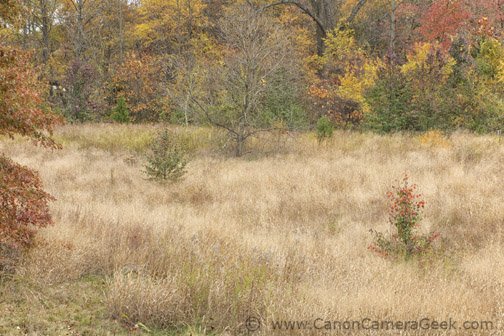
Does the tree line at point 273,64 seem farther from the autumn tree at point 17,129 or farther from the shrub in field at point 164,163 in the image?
the shrub in field at point 164,163

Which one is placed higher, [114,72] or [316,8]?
[316,8]

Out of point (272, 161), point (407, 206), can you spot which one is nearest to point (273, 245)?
point (407, 206)

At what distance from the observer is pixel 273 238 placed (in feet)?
20.7

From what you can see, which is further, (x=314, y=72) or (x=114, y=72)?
(x=114, y=72)

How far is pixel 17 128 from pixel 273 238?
353 cm

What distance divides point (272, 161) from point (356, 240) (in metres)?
6.28

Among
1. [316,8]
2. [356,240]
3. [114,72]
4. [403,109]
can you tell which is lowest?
[356,240]

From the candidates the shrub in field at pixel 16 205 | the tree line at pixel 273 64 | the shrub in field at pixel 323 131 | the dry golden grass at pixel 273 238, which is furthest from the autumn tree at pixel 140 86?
the shrub in field at pixel 16 205

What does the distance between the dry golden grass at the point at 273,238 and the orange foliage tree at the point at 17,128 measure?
14.0 inches

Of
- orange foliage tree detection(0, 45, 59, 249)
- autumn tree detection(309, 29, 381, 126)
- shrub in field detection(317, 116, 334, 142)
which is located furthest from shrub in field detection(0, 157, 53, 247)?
autumn tree detection(309, 29, 381, 126)

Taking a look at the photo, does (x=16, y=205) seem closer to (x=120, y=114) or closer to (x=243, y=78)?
(x=243, y=78)

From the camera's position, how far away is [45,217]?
4.78m

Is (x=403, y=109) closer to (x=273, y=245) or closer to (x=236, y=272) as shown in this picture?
(x=273, y=245)

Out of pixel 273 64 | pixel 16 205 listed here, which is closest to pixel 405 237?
pixel 16 205
